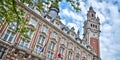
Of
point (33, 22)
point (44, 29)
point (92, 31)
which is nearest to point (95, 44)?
point (92, 31)

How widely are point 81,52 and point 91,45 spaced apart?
1054 centimetres

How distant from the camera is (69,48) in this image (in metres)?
35.8

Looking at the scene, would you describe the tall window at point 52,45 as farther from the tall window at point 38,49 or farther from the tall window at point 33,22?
the tall window at point 33,22

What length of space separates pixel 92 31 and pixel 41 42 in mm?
27089

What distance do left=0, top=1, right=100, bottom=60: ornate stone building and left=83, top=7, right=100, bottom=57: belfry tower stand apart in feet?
15.5

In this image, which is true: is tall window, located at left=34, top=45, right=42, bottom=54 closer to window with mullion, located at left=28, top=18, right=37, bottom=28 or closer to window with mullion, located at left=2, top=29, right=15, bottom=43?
window with mullion, located at left=28, top=18, right=37, bottom=28

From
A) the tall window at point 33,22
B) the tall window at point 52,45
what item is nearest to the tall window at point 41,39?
the tall window at point 52,45

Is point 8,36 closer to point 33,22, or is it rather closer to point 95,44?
point 33,22

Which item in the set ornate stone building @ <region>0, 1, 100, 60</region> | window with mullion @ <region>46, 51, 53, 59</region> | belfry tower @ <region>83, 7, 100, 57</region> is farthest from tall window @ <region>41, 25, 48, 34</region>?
belfry tower @ <region>83, 7, 100, 57</region>

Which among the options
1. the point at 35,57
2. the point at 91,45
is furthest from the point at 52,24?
the point at 91,45

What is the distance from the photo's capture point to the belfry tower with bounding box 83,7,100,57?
48469 mm

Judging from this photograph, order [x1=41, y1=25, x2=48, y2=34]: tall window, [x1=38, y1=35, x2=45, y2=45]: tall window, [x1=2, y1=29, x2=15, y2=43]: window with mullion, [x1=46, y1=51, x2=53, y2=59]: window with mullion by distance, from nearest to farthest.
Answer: [x1=2, y1=29, x2=15, y2=43]: window with mullion, [x1=38, y1=35, x2=45, y2=45]: tall window, [x1=46, y1=51, x2=53, y2=59]: window with mullion, [x1=41, y1=25, x2=48, y2=34]: tall window

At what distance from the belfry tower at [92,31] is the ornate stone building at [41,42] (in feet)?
15.5

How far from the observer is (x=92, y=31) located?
5159cm
